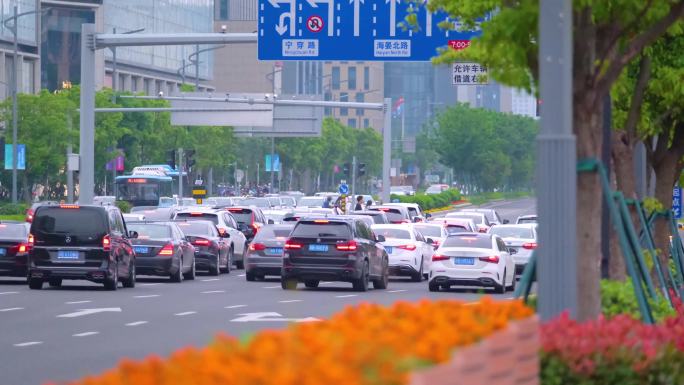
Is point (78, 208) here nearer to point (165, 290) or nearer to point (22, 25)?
point (165, 290)

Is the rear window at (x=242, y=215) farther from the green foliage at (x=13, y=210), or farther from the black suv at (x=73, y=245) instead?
the green foliage at (x=13, y=210)

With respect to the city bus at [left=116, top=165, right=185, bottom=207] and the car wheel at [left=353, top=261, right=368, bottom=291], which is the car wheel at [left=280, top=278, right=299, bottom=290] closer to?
the car wheel at [left=353, top=261, right=368, bottom=291]

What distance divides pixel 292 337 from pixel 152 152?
3873 inches

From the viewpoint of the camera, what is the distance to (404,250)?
4144cm

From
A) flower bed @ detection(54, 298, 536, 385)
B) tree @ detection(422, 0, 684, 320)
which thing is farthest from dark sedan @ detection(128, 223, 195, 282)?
flower bed @ detection(54, 298, 536, 385)

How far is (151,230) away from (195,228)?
168 inches

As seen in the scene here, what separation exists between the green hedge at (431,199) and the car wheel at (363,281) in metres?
60.6

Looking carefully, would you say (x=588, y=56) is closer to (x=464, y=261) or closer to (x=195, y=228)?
(x=464, y=261)

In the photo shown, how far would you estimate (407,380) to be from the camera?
655 centimetres

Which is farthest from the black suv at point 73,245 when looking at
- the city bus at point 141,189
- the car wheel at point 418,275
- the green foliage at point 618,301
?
the city bus at point 141,189

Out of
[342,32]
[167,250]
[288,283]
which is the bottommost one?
[288,283]

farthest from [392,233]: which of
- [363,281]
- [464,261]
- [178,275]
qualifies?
[363,281]

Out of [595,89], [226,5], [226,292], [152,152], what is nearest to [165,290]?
[226,292]

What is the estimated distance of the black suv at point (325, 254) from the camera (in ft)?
113
